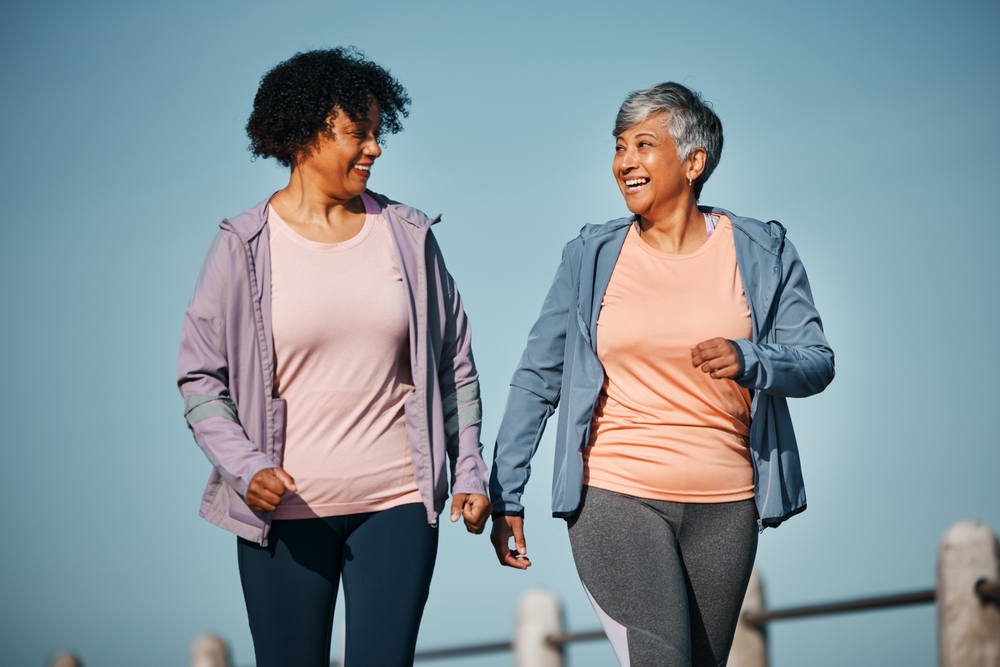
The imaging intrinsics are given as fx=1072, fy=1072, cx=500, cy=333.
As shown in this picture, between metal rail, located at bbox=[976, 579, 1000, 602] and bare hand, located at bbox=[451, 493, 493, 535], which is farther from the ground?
bare hand, located at bbox=[451, 493, 493, 535]

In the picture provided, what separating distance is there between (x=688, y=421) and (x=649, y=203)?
79 centimetres

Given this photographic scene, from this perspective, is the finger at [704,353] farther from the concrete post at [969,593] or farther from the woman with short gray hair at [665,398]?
the concrete post at [969,593]

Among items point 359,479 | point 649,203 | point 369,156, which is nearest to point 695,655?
point 359,479

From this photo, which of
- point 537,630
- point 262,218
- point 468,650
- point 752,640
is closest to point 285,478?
point 262,218

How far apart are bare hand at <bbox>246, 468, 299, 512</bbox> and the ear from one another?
70.2 inches

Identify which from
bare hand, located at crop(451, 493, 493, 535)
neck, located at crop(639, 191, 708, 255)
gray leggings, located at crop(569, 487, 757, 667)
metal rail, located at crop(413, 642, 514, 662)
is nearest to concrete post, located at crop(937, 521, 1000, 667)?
gray leggings, located at crop(569, 487, 757, 667)

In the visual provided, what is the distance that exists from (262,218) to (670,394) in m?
1.42

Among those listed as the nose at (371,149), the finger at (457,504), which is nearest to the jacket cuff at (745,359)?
the finger at (457,504)

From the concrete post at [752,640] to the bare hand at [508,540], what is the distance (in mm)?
2655

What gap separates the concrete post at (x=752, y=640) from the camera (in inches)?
229

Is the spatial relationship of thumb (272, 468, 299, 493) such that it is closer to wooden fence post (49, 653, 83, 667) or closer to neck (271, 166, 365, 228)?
neck (271, 166, 365, 228)

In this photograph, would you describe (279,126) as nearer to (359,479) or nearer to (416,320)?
(416,320)

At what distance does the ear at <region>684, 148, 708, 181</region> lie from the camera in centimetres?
381

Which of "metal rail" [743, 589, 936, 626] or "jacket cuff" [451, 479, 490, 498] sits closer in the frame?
"jacket cuff" [451, 479, 490, 498]
